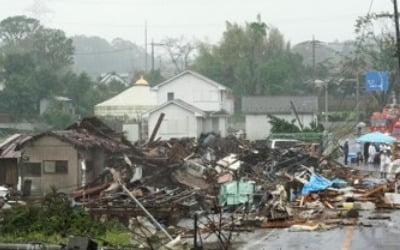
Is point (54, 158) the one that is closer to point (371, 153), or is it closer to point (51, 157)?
point (51, 157)

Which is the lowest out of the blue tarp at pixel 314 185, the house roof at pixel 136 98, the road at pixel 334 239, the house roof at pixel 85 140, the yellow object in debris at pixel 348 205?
the road at pixel 334 239

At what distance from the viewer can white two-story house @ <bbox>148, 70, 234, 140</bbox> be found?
65562 mm

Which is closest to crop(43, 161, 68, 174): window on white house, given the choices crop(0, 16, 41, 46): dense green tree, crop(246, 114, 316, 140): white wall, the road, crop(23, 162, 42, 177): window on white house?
crop(23, 162, 42, 177): window on white house

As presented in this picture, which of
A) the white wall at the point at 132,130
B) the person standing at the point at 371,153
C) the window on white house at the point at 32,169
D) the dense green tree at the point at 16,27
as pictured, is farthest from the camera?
the dense green tree at the point at 16,27

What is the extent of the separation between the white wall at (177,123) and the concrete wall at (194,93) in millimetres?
9034

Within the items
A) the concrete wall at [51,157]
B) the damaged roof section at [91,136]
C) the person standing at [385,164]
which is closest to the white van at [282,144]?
the person standing at [385,164]

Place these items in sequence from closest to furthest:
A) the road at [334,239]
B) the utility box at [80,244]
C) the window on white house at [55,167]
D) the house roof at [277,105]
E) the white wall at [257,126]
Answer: the utility box at [80,244] → the road at [334,239] → the window on white house at [55,167] → the house roof at [277,105] → the white wall at [257,126]

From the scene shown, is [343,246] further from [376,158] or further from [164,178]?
[376,158]

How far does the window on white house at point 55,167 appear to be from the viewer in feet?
119

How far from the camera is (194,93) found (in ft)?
247

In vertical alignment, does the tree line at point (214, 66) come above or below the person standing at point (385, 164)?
above

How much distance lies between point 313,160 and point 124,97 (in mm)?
47092

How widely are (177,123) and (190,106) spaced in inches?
69.0

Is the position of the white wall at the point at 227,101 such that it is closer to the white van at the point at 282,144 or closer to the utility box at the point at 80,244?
the white van at the point at 282,144
